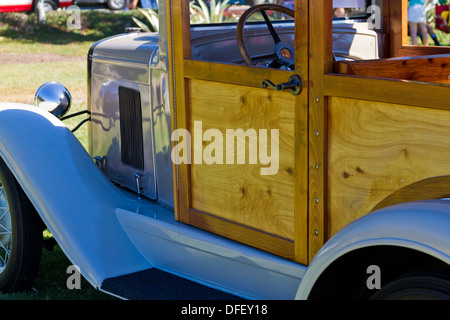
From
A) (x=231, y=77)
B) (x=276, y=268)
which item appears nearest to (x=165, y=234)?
(x=276, y=268)

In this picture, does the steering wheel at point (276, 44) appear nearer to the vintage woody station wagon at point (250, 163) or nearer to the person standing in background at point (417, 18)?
the vintage woody station wagon at point (250, 163)

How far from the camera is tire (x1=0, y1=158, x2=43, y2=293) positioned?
9.23 feet

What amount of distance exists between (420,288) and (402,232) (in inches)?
6.3

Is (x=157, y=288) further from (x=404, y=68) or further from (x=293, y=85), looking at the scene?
(x=404, y=68)

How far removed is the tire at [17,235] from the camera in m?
2.81

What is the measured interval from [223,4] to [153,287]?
137 cm

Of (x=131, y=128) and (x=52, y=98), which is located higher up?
(x=52, y=98)

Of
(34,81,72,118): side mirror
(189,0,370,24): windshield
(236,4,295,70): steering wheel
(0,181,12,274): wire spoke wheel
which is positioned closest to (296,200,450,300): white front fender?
(236,4,295,70): steering wheel

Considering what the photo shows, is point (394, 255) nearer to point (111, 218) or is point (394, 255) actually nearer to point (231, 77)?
point (231, 77)

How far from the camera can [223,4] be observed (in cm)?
292

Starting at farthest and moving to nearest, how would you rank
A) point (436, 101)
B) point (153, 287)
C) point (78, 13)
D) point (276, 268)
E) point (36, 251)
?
point (78, 13) < point (36, 251) < point (153, 287) < point (276, 268) < point (436, 101)

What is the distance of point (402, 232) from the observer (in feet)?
5.18

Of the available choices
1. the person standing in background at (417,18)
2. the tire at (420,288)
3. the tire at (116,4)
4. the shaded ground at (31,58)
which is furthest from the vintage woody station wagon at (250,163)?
the tire at (116,4)

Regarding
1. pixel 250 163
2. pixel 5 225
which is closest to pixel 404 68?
pixel 250 163
